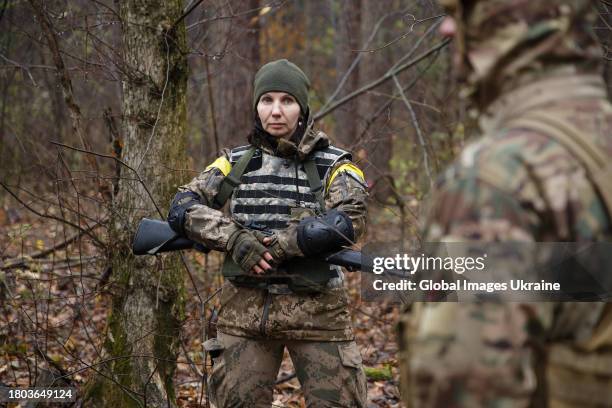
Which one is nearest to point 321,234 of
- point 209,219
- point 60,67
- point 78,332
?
point 209,219

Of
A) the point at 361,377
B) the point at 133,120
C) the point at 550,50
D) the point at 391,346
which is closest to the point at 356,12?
the point at 391,346

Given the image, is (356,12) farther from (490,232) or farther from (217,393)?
(490,232)

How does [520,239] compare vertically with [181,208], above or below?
below

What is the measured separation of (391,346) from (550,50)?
16.8 ft

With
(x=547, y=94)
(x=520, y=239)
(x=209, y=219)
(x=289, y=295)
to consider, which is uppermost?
(x=209, y=219)

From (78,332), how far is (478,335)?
5.30 metres

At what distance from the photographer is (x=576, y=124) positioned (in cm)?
164

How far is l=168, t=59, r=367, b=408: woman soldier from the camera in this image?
3.49 metres

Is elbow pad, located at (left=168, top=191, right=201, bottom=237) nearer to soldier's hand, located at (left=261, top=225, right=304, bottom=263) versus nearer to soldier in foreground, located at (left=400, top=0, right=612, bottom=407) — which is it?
soldier's hand, located at (left=261, top=225, right=304, bottom=263)

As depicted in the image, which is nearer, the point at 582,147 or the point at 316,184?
the point at 582,147

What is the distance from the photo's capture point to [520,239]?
61.2 inches

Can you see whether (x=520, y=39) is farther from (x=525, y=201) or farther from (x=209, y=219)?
(x=209, y=219)

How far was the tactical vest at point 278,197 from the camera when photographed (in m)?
3.57

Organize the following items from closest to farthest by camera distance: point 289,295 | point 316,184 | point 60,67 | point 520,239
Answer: point 520,239 → point 289,295 → point 316,184 → point 60,67
